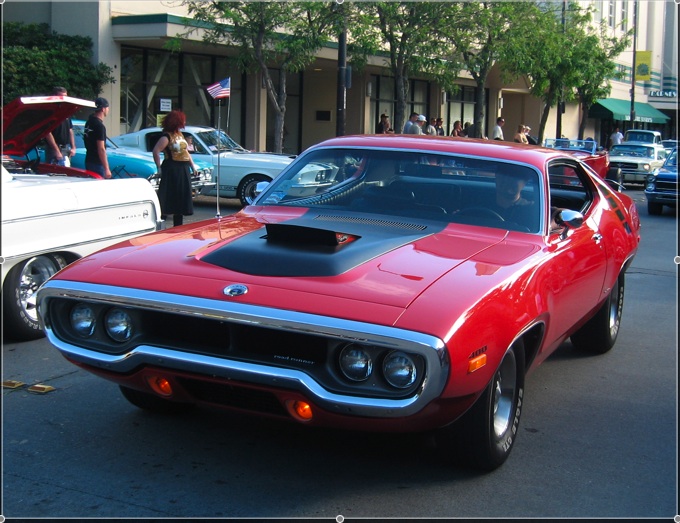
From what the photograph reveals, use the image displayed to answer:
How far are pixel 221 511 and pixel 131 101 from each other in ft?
69.8

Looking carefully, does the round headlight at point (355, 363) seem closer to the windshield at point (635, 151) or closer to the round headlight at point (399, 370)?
the round headlight at point (399, 370)

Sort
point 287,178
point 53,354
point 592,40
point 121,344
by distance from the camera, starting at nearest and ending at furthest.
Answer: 1. point 121,344
2. point 287,178
3. point 53,354
4. point 592,40

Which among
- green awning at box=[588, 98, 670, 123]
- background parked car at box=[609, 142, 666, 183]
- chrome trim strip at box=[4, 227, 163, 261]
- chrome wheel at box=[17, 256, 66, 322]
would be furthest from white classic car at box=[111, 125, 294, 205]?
green awning at box=[588, 98, 670, 123]

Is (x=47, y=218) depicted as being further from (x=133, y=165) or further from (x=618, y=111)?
(x=618, y=111)

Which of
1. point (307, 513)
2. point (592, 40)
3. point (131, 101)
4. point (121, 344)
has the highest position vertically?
point (592, 40)

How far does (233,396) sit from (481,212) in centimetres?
202

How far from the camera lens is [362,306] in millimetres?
3611

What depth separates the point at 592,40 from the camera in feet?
112

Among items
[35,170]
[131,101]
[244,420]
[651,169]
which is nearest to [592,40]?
[651,169]

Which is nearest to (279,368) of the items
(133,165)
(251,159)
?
(133,165)

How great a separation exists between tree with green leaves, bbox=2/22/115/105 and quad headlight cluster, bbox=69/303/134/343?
16.8 m

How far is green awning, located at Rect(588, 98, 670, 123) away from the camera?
46.8m

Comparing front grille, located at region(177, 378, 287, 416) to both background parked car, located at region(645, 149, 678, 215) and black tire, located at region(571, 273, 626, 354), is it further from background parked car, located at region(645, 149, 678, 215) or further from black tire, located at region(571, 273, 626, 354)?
background parked car, located at region(645, 149, 678, 215)

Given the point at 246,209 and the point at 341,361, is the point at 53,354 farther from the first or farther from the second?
the point at 341,361
